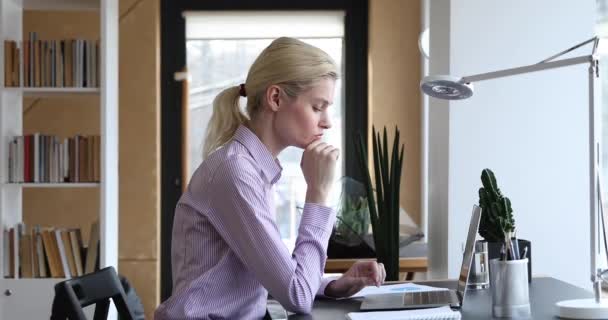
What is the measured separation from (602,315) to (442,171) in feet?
4.16

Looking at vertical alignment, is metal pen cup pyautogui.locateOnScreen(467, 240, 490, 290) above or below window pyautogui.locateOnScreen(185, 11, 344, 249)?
below

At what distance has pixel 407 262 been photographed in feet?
12.8

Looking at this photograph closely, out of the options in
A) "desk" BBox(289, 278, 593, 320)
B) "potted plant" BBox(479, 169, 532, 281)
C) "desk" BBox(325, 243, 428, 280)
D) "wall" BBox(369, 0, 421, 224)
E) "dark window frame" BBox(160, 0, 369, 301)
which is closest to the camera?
"desk" BBox(289, 278, 593, 320)

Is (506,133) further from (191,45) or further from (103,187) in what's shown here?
Answer: (191,45)

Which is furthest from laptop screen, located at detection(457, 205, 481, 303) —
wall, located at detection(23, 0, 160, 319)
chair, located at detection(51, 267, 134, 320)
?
wall, located at detection(23, 0, 160, 319)

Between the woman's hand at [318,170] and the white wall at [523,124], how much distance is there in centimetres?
106

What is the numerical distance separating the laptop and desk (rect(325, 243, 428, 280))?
5.39 ft

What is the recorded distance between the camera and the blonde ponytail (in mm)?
2068

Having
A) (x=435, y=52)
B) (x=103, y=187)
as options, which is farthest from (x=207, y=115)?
(x=435, y=52)

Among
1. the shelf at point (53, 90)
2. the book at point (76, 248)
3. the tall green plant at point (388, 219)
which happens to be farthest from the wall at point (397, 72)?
the tall green plant at point (388, 219)

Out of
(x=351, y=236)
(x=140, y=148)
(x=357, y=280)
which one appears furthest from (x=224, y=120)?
(x=140, y=148)

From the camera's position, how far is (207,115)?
19.7 feet

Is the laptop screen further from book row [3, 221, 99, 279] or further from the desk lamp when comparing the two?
book row [3, 221, 99, 279]

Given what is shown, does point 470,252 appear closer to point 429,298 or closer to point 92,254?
point 429,298
